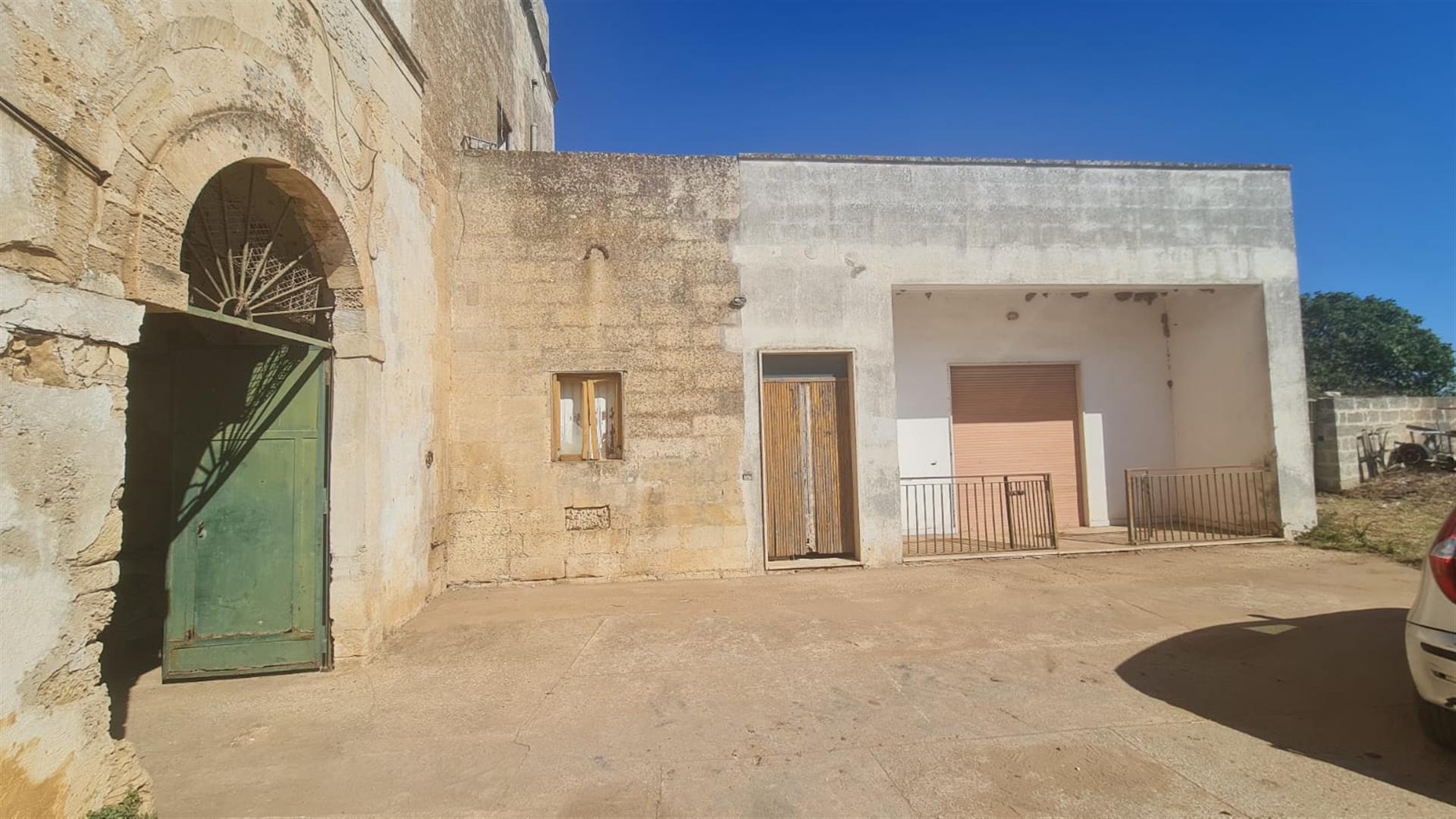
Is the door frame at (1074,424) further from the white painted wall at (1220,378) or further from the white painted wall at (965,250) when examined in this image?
the white painted wall at (965,250)

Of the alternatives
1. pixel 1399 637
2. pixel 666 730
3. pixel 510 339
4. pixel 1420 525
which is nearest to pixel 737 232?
pixel 510 339

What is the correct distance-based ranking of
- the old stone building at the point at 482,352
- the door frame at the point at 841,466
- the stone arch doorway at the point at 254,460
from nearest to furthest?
the old stone building at the point at 482,352
the stone arch doorway at the point at 254,460
the door frame at the point at 841,466

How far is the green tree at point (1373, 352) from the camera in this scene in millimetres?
24562

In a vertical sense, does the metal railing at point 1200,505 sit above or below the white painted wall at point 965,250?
below

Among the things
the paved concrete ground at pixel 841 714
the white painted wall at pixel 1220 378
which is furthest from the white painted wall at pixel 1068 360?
the paved concrete ground at pixel 841 714

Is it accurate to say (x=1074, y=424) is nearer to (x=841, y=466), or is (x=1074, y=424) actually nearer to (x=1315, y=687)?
(x=841, y=466)

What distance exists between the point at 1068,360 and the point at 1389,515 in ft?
15.3

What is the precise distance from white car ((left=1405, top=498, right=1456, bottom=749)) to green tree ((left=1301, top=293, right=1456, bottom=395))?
26.8 metres

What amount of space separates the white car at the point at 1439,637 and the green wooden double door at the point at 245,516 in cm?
623

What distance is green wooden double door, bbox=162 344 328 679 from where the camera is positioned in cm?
467

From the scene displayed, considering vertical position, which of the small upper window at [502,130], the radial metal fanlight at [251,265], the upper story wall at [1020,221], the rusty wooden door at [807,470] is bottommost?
the rusty wooden door at [807,470]

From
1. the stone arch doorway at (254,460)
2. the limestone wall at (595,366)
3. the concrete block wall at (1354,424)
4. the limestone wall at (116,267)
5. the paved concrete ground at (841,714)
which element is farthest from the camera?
the concrete block wall at (1354,424)

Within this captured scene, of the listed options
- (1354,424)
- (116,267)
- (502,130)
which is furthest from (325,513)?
(1354,424)

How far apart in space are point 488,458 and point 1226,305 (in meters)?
9.78
